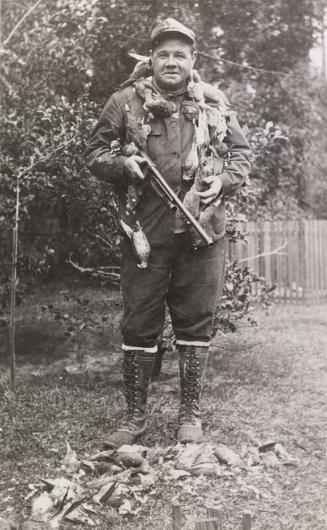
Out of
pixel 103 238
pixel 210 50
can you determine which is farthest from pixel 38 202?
pixel 210 50

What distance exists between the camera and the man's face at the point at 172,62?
345 cm

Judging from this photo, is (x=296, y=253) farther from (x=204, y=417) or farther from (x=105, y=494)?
(x=105, y=494)

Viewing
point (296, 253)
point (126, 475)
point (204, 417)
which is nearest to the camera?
point (126, 475)

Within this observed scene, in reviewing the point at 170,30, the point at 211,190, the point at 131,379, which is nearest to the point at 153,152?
the point at 211,190

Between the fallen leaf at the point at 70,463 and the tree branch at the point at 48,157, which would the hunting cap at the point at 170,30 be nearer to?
the tree branch at the point at 48,157

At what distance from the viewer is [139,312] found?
3.60 metres

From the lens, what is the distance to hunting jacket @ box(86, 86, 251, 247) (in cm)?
351

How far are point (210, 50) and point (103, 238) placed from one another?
9.03m

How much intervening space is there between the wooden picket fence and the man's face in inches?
341

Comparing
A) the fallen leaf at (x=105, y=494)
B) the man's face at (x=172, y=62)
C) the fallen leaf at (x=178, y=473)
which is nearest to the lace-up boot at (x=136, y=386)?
the fallen leaf at (x=178, y=473)

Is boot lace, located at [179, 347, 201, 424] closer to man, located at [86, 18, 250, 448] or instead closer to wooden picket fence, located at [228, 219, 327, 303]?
man, located at [86, 18, 250, 448]

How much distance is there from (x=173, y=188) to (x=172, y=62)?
2.19 feet

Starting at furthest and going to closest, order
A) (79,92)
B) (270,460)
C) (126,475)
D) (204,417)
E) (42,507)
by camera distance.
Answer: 1. (79,92)
2. (204,417)
3. (270,460)
4. (126,475)
5. (42,507)

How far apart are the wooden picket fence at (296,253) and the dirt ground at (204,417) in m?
4.01
